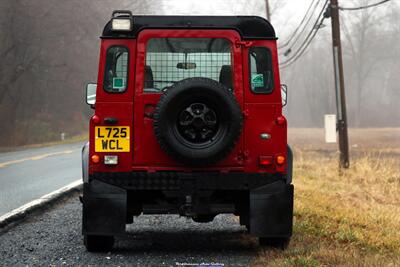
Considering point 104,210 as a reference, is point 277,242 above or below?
below

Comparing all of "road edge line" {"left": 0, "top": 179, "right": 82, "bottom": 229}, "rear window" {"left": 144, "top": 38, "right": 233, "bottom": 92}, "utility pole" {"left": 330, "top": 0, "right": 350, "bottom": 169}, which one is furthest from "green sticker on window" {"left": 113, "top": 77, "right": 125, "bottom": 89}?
"utility pole" {"left": 330, "top": 0, "right": 350, "bottom": 169}

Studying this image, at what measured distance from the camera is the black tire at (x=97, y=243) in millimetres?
6621

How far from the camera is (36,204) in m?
9.67

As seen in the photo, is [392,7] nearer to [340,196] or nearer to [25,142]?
[25,142]

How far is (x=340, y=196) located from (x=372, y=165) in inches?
266

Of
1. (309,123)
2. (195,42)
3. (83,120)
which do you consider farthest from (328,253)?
(309,123)

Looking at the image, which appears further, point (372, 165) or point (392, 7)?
point (392, 7)

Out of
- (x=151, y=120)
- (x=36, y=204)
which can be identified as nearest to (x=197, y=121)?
(x=151, y=120)

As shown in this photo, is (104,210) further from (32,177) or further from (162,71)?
(32,177)

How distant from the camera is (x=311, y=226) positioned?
26.6 ft

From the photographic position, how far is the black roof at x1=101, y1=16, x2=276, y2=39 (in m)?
6.61

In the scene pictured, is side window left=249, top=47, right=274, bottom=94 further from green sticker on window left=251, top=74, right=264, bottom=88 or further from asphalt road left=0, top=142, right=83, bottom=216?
asphalt road left=0, top=142, right=83, bottom=216

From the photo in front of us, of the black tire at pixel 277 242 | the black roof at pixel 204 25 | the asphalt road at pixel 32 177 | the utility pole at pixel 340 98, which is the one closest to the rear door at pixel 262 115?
the black roof at pixel 204 25

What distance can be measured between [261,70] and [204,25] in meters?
0.80
